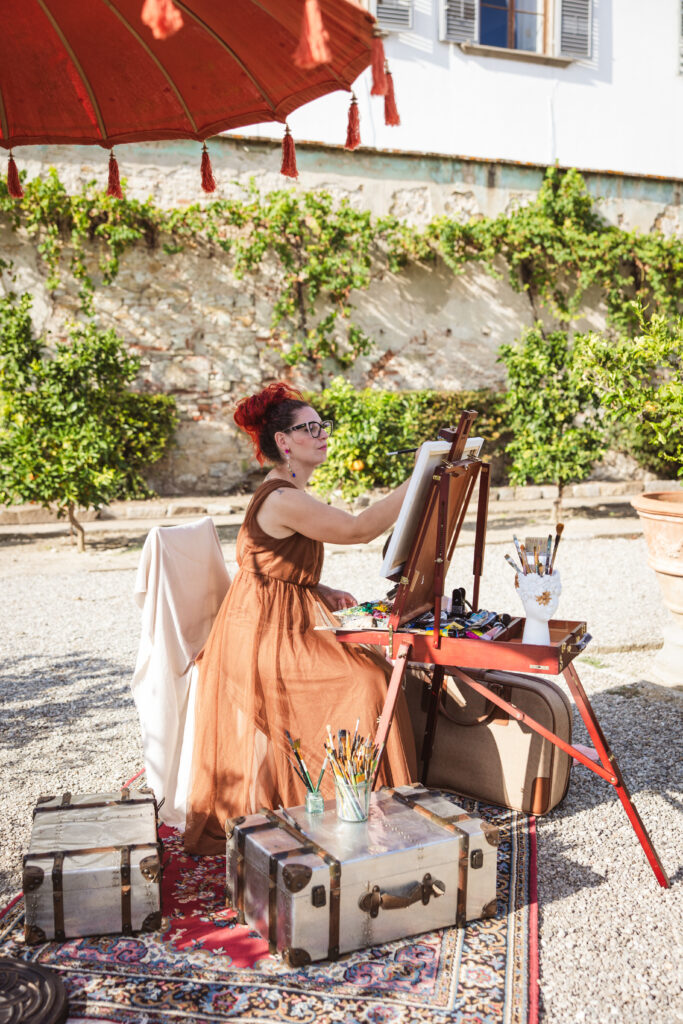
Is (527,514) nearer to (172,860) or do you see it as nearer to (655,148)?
(655,148)

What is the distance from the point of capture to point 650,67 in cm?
1351

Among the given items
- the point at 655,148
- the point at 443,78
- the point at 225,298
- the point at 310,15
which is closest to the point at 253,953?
the point at 310,15

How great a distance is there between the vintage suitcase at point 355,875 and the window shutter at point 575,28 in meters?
12.9

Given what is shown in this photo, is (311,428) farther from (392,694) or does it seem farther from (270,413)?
(392,694)

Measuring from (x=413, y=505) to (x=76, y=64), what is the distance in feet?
5.45

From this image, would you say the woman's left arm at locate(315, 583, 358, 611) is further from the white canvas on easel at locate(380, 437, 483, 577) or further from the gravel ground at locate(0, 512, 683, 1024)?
the gravel ground at locate(0, 512, 683, 1024)

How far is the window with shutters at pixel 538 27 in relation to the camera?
12.9m

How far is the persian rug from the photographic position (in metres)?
2.24

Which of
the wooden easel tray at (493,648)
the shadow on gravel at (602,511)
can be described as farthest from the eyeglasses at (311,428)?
the shadow on gravel at (602,511)

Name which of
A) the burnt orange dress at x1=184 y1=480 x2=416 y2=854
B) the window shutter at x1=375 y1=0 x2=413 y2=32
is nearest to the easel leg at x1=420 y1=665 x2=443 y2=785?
the burnt orange dress at x1=184 y1=480 x2=416 y2=854

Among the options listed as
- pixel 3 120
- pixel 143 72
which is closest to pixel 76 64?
pixel 143 72

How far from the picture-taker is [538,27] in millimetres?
13070

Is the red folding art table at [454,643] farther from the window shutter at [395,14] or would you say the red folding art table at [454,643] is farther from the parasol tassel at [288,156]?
the window shutter at [395,14]

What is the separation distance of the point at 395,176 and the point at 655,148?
13.8 ft
